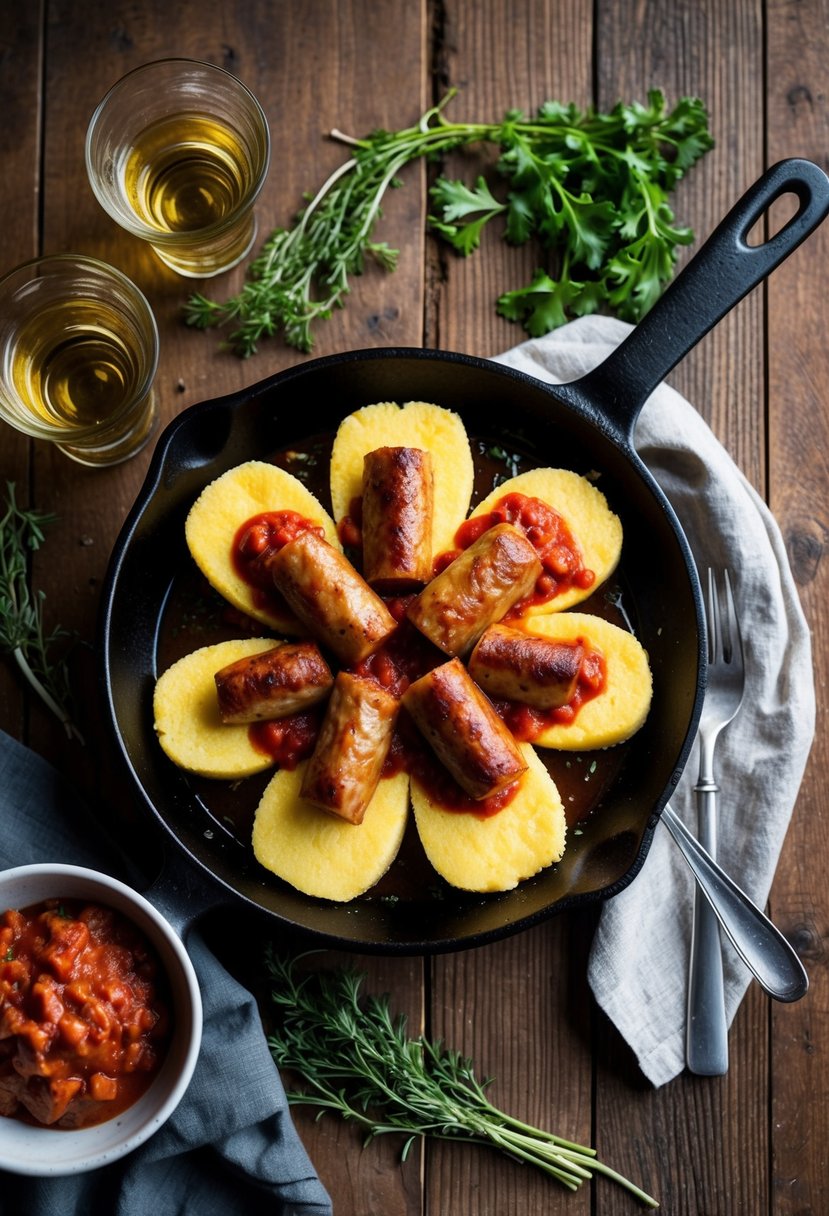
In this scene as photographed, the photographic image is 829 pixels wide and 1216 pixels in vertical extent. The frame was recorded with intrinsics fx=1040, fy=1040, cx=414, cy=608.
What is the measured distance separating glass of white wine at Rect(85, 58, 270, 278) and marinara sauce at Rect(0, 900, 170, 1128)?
2.35 m

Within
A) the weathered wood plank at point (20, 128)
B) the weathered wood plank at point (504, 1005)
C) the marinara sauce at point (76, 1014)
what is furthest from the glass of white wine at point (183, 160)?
the marinara sauce at point (76, 1014)

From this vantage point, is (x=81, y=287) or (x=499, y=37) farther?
(x=499, y=37)

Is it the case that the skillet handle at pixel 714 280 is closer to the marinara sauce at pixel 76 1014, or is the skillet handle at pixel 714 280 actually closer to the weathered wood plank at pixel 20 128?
the weathered wood plank at pixel 20 128

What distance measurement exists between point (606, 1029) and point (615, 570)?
1699mm

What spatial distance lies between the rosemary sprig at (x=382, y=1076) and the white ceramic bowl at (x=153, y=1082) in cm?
59

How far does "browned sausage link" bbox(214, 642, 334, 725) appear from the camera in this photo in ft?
11.3

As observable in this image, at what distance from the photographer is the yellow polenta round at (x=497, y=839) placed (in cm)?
354

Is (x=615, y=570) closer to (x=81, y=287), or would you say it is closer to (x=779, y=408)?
(x=779, y=408)

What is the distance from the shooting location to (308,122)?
13.6 ft

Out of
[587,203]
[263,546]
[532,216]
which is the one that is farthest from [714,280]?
[263,546]

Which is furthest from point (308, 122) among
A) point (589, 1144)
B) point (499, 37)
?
point (589, 1144)

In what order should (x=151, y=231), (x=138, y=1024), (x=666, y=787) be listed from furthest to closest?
(x=151, y=231) < (x=666, y=787) < (x=138, y=1024)

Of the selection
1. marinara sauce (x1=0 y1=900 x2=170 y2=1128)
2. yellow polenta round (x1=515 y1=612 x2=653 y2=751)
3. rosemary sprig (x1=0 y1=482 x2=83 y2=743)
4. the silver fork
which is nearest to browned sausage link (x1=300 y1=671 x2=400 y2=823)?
yellow polenta round (x1=515 y1=612 x2=653 y2=751)

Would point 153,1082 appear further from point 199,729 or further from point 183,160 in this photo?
point 183,160
